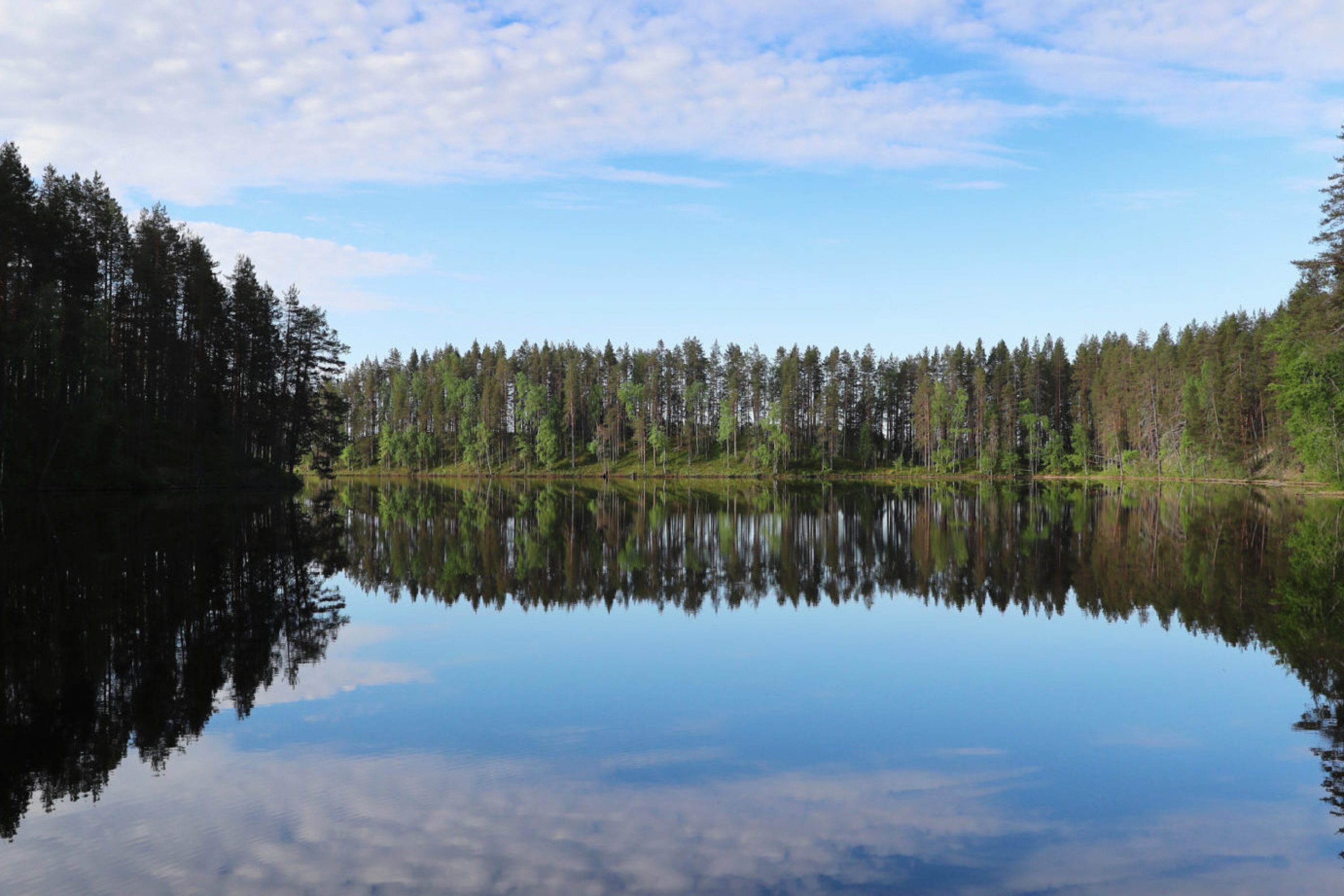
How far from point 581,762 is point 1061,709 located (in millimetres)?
7228

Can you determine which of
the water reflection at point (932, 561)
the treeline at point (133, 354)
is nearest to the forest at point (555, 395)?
the treeline at point (133, 354)

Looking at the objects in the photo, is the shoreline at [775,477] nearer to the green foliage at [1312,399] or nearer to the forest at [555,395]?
the forest at [555,395]

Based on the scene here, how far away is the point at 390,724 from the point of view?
1159cm

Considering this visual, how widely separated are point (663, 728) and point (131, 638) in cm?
1021

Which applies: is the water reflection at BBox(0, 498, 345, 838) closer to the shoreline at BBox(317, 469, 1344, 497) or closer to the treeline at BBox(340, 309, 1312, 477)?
the shoreline at BBox(317, 469, 1344, 497)

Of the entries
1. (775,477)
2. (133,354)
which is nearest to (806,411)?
(775,477)

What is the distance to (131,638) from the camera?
15.2 meters

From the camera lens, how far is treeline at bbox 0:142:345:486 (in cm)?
5012

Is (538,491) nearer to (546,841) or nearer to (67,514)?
(67,514)

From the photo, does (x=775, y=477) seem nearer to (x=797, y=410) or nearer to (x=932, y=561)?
(x=797, y=410)

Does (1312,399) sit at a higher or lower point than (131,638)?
higher

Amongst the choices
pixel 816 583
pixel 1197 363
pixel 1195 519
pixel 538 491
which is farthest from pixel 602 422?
pixel 816 583

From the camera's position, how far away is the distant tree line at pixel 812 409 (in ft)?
399

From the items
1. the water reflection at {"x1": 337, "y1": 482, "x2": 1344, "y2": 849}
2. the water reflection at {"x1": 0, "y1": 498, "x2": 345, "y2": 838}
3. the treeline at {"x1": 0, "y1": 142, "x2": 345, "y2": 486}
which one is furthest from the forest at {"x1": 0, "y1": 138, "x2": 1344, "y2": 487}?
the water reflection at {"x1": 0, "y1": 498, "x2": 345, "y2": 838}
